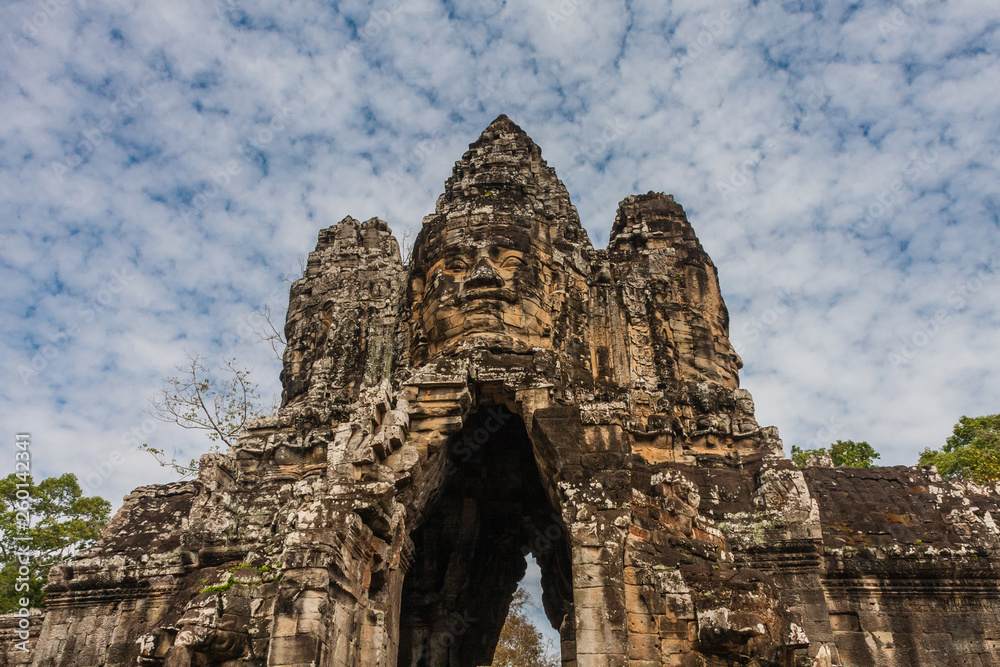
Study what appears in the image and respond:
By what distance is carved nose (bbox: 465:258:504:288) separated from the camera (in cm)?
1098

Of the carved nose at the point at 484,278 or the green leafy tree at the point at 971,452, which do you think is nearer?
the carved nose at the point at 484,278

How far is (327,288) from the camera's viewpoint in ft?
45.5

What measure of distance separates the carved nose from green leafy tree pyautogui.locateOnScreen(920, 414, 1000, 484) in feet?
53.8

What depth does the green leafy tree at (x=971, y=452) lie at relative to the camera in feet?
69.7

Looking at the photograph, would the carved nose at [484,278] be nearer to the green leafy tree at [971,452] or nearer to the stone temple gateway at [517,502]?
the stone temple gateway at [517,502]

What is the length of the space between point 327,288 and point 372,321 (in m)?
1.49

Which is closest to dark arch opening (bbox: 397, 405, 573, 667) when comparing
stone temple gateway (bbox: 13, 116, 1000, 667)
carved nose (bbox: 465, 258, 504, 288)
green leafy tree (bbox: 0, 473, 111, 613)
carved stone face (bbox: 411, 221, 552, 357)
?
stone temple gateway (bbox: 13, 116, 1000, 667)

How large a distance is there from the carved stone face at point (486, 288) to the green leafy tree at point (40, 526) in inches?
521

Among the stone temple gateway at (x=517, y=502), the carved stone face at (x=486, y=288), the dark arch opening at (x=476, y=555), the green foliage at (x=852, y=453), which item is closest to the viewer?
the stone temple gateway at (x=517, y=502)

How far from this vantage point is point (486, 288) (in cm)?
1103

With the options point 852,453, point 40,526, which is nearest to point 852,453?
point 852,453

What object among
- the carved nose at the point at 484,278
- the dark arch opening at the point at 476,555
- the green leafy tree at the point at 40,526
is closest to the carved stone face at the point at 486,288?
the carved nose at the point at 484,278

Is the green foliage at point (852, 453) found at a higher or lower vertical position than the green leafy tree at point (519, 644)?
higher

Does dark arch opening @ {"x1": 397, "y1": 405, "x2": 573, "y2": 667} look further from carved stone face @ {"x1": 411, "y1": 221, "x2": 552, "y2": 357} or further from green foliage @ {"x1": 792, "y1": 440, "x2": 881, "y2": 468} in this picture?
green foliage @ {"x1": 792, "y1": 440, "x2": 881, "y2": 468}
